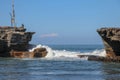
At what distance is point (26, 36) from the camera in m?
70.1

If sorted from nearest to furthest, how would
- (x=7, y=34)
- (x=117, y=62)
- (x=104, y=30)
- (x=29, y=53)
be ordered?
(x=117, y=62) < (x=104, y=30) < (x=29, y=53) < (x=7, y=34)

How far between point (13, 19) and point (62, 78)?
45.9 m

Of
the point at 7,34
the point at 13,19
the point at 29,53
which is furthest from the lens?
the point at 13,19

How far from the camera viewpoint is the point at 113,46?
54.9 metres

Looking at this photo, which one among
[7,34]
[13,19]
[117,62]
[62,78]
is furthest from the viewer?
[13,19]

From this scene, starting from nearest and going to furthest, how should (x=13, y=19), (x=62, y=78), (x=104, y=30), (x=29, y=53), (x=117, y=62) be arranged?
(x=62, y=78), (x=117, y=62), (x=104, y=30), (x=29, y=53), (x=13, y=19)

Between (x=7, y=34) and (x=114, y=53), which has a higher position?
(x=7, y=34)

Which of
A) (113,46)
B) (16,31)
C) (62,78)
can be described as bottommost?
(62,78)

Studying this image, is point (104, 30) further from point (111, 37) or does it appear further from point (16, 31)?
point (16, 31)

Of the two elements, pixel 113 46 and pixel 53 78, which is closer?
pixel 53 78

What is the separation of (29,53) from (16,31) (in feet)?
26.7

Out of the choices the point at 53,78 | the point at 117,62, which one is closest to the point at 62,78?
the point at 53,78

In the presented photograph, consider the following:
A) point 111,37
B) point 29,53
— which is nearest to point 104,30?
point 111,37

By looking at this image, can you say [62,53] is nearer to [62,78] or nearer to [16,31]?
[16,31]
